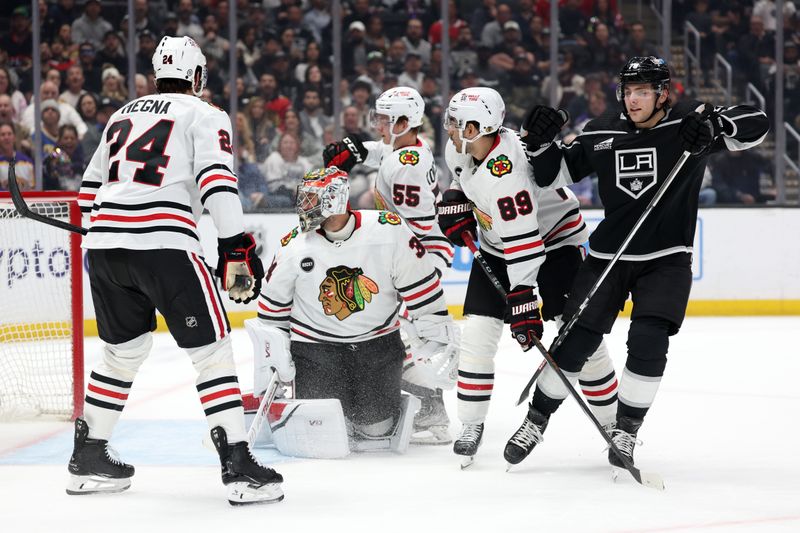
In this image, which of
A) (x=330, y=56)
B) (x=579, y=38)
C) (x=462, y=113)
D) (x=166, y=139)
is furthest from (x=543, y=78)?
(x=166, y=139)

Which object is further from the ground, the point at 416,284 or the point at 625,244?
the point at 625,244

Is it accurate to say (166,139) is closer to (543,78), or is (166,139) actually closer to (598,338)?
(598,338)

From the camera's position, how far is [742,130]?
313 centimetres

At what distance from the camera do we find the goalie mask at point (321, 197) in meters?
3.55

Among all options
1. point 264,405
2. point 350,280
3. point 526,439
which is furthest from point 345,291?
point 526,439

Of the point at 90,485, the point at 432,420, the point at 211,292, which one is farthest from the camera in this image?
the point at 432,420

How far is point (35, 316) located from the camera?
4734 mm

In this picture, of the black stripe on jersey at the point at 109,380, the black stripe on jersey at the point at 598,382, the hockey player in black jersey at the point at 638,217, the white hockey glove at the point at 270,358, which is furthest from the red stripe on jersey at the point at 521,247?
the black stripe on jersey at the point at 109,380

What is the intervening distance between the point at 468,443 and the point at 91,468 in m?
1.10

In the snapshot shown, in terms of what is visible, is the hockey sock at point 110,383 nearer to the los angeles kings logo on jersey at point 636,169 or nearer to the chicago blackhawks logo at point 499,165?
the chicago blackhawks logo at point 499,165

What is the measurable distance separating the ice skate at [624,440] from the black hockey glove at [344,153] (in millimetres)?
1465

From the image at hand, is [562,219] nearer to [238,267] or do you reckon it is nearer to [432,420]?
[432,420]

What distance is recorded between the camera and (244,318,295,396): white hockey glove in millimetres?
3553

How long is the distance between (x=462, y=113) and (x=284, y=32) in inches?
193
